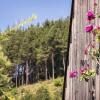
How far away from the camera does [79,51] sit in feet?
29.8

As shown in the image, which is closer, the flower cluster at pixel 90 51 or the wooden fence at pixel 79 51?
the flower cluster at pixel 90 51

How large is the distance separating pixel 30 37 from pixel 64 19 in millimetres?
11932

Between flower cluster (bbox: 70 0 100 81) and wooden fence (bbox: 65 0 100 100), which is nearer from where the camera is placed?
flower cluster (bbox: 70 0 100 81)

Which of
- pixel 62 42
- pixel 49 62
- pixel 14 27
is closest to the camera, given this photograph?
pixel 14 27

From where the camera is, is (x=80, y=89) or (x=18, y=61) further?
(x=18, y=61)

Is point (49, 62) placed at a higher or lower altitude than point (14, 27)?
lower

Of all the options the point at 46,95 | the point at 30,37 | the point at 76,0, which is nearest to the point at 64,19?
the point at 30,37

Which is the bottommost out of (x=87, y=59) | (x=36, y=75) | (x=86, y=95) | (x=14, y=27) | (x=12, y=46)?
(x=36, y=75)

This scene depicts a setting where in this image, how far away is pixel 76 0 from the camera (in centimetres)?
932

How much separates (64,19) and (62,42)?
1523 centimetres

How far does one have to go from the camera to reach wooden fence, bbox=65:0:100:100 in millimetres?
8836

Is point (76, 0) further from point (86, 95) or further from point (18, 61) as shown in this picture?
point (18, 61)

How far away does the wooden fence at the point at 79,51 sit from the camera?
884cm

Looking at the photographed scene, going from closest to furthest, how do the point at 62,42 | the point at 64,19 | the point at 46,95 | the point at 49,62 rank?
the point at 46,95 < the point at 62,42 < the point at 49,62 < the point at 64,19
